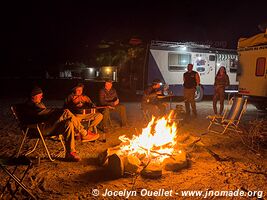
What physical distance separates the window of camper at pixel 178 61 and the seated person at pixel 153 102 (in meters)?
6.06

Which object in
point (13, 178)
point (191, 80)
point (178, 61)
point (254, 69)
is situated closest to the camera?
point (13, 178)

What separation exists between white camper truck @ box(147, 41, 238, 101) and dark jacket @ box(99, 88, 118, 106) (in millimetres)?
6221

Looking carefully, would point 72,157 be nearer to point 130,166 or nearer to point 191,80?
point 130,166

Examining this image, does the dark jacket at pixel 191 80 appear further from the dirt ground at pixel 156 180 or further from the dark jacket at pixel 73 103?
the dark jacket at pixel 73 103

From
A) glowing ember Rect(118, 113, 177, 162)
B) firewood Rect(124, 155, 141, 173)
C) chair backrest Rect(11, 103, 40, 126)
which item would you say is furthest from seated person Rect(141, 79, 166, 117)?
chair backrest Rect(11, 103, 40, 126)

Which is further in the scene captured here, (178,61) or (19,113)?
(178,61)

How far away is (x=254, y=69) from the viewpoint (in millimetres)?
10414

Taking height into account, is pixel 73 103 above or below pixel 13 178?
above

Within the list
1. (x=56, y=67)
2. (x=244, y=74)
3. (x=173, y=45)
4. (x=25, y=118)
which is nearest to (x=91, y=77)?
(x=56, y=67)

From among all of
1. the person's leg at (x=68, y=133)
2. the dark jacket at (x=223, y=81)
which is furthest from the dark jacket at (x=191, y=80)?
the person's leg at (x=68, y=133)

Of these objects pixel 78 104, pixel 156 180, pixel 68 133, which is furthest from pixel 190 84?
pixel 156 180

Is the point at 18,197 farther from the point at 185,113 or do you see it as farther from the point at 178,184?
the point at 185,113

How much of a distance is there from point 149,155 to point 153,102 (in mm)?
3318

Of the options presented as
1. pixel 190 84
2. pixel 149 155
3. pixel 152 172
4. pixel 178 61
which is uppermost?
pixel 178 61
